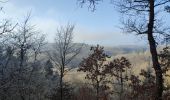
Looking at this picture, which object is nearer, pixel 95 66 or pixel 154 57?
pixel 154 57

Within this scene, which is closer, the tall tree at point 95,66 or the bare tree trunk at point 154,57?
the bare tree trunk at point 154,57

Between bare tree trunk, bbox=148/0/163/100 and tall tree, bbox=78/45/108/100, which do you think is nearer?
bare tree trunk, bbox=148/0/163/100

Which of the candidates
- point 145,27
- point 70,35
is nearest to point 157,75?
point 145,27

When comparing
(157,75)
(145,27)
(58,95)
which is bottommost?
(58,95)

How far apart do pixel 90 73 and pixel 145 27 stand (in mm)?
26570

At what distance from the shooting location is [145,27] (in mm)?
17109

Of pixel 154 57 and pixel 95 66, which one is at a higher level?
pixel 154 57

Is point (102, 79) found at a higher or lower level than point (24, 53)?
lower

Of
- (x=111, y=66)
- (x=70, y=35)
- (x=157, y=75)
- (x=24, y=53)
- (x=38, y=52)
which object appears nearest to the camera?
(x=157, y=75)

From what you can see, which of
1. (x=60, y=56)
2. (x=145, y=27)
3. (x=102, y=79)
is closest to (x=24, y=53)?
(x=60, y=56)

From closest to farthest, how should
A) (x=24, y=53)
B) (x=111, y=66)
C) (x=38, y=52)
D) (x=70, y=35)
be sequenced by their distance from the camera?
(x=24, y=53) < (x=70, y=35) < (x=38, y=52) < (x=111, y=66)

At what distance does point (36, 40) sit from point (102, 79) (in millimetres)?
9654

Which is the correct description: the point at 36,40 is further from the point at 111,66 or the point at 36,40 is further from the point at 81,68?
the point at 111,66

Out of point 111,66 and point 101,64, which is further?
point 111,66
